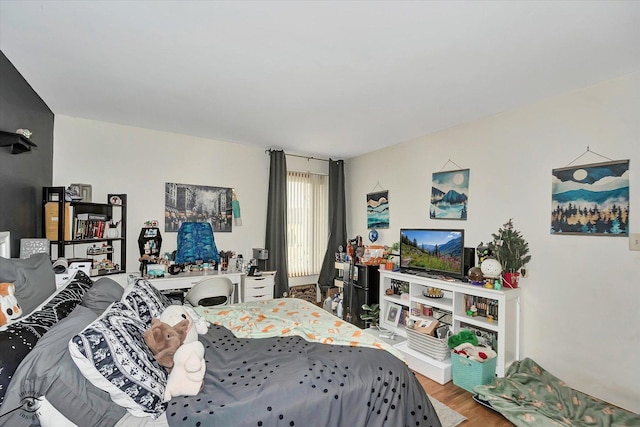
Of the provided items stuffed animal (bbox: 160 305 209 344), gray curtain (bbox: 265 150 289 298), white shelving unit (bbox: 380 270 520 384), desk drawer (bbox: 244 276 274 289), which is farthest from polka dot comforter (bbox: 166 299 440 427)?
gray curtain (bbox: 265 150 289 298)

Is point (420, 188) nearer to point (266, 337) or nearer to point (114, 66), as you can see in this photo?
point (266, 337)

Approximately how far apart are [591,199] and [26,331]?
3.72m

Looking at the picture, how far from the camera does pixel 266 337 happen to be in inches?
84.4

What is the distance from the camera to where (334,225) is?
5.23 metres

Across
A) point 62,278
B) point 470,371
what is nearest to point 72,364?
point 62,278

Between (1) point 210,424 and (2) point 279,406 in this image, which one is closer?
(1) point 210,424

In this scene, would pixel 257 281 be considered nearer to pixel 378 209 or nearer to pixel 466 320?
pixel 378 209

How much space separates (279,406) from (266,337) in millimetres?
745

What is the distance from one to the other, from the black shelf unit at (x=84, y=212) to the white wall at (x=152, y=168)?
132mm

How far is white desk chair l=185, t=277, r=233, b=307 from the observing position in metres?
3.39

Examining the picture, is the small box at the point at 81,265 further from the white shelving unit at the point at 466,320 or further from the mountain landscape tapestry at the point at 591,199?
the mountain landscape tapestry at the point at 591,199

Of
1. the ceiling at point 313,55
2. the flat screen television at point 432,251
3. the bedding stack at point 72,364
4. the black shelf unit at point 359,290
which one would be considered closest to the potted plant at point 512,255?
the flat screen television at point 432,251

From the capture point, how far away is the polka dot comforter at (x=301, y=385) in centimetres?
138

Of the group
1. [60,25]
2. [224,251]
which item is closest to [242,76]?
[60,25]
